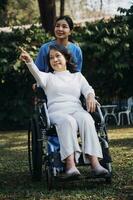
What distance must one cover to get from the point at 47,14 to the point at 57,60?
11.6 metres

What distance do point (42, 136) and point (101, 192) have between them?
2.66 feet

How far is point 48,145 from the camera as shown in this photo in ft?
17.2

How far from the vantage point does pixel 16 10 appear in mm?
44500

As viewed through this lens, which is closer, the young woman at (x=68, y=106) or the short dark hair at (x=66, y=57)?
the young woman at (x=68, y=106)

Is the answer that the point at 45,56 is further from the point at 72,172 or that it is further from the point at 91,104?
the point at 72,172

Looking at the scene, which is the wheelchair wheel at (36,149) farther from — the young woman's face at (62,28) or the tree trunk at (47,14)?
the tree trunk at (47,14)

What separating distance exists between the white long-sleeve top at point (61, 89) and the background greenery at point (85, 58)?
10.0m

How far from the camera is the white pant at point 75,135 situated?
5.06m

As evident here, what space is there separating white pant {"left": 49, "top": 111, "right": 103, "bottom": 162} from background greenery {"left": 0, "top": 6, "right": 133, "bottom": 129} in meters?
10.5

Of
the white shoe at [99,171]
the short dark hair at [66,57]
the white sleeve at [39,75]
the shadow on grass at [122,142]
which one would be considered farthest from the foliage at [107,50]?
the white shoe at [99,171]

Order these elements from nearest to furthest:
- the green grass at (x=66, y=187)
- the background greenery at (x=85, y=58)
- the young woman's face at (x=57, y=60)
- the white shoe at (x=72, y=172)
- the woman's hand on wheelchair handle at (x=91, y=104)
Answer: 1. the green grass at (x=66, y=187)
2. the white shoe at (x=72, y=172)
3. the woman's hand on wheelchair handle at (x=91, y=104)
4. the young woman's face at (x=57, y=60)
5. the background greenery at (x=85, y=58)

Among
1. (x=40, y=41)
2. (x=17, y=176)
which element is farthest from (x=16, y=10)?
(x=17, y=176)

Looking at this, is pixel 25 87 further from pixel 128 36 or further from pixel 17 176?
pixel 17 176

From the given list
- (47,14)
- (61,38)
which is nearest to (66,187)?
(61,38)
